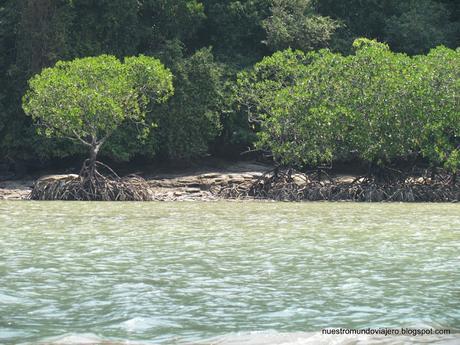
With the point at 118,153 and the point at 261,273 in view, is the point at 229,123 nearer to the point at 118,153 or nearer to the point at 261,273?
the point at 118,153

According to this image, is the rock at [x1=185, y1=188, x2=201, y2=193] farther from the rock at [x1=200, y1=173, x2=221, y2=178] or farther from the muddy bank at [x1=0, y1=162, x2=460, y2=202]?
the rock at [x1=200, y1=173, x2=221, y2=178]

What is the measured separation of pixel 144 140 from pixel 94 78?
17.7 ft

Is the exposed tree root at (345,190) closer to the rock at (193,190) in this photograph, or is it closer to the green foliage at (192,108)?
the rock at (193,190)

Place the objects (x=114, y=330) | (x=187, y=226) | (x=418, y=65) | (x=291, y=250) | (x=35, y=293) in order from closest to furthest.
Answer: (x=114, y=330) < (x=35, y=293) < (x=291, y=250) < (x=187, y=226) < (x=418, y=65)

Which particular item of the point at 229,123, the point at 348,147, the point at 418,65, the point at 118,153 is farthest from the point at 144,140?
the point at 418,65

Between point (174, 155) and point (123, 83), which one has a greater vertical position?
point (123, 83)

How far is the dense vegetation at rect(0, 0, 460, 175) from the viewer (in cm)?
3359

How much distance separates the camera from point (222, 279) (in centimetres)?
1180

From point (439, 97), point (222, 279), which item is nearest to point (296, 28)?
point (439, 97)

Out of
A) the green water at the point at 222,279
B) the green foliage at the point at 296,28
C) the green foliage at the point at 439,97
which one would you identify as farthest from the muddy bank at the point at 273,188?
the green water at the point at 222,279

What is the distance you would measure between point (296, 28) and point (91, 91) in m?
10.7

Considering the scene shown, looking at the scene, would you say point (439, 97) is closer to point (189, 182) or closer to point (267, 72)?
point (267, 72)

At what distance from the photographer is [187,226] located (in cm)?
2072

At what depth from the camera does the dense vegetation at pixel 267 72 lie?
3359cm
